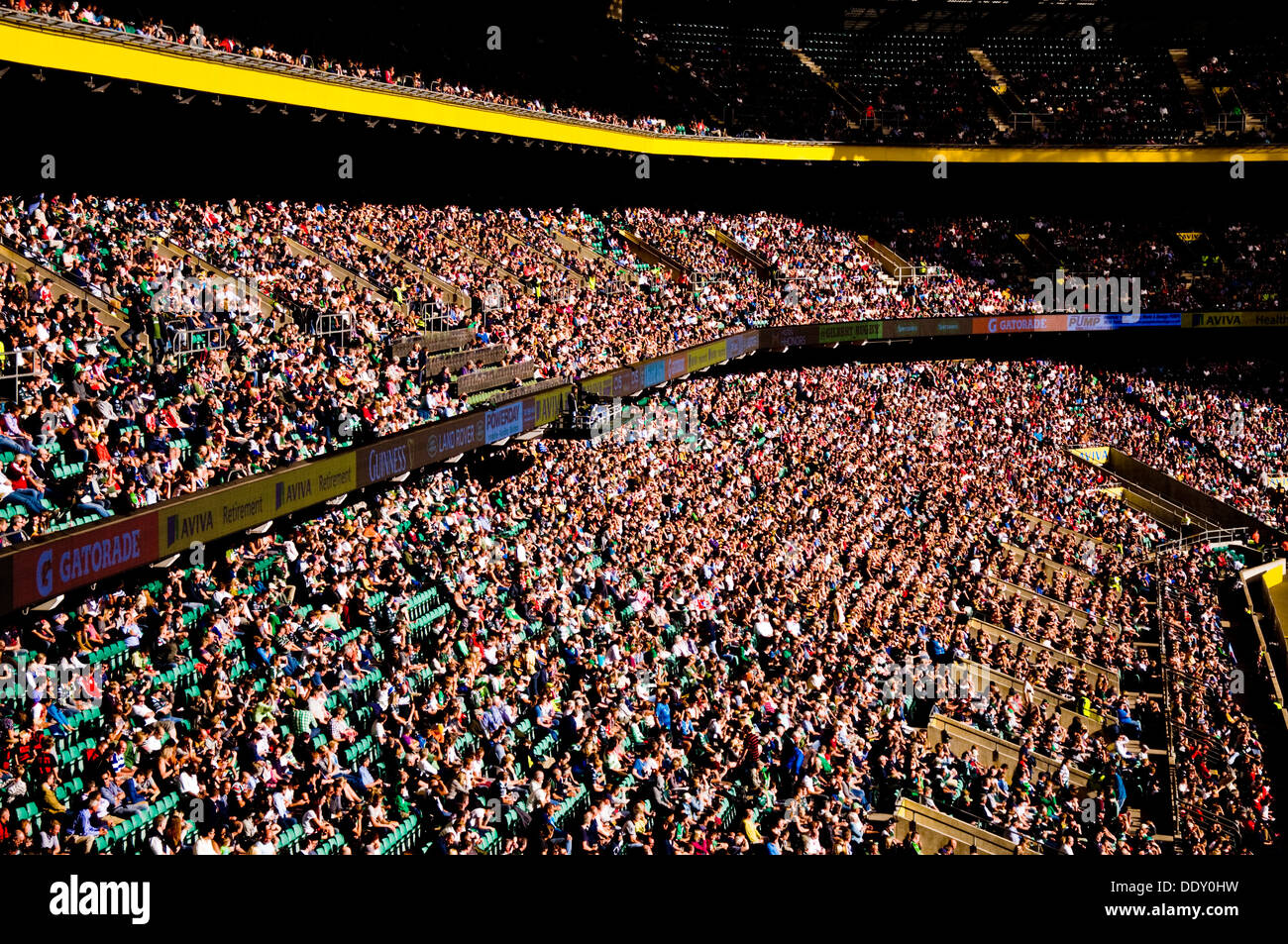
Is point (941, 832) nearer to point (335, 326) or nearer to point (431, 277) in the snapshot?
point (335, 326)

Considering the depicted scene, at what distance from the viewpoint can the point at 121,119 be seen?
67.7 ft

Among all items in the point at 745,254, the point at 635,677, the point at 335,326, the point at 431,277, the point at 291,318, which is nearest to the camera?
the point at 635,677

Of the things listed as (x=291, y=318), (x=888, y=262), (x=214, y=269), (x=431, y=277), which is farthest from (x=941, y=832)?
(x=888, y=262)

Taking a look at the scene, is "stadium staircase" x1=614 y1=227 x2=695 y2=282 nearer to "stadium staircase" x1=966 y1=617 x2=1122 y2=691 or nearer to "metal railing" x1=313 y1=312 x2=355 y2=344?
"metal railing" x1=313 y1=312 x2=355 y2=344

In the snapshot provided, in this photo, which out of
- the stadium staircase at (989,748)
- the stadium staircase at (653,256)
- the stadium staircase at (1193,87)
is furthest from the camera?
the stadium staircase at (1193,87)

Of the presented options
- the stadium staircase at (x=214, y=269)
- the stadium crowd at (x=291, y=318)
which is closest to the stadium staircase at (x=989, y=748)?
the stadium crowd at (x=291, y=318)

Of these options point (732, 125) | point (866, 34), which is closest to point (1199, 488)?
point (732, 125)

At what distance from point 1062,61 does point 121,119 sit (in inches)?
1330

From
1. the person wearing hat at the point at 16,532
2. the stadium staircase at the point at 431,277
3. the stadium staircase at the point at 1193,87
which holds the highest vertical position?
the stadium staircase at the point at 1193,87

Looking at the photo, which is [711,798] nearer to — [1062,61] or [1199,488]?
[1199,488]

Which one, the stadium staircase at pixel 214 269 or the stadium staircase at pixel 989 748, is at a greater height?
the stadium staircase at pixel 214 269

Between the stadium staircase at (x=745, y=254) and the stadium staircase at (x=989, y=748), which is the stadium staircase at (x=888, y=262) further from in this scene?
the stadium staircase at (x=989, y=748)

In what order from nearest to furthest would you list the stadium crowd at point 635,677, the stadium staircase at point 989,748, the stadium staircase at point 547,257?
the stadium crowd at point 635,677 → the stadium staircase at point 989,748 → the stadium staircase at point 547,257

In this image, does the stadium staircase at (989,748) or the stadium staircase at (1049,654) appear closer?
the stadium staircase at (989,748)
